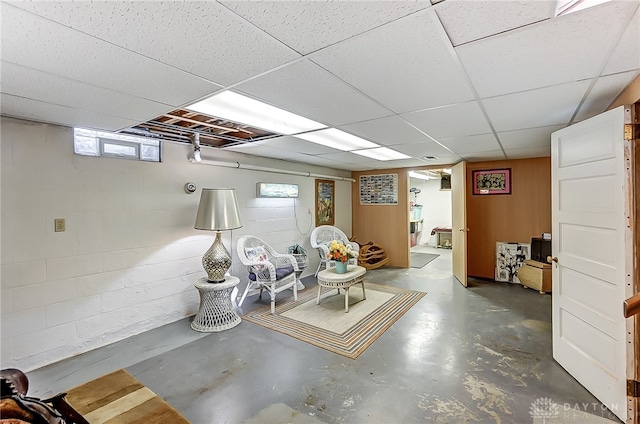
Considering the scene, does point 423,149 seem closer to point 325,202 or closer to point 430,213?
point 325,202

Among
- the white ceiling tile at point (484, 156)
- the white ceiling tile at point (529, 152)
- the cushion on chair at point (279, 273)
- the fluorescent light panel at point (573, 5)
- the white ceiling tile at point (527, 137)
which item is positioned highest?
the white ceiling tile at point (484, 156)

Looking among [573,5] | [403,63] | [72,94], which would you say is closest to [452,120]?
[403,63]

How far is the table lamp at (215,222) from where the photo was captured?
326 cm

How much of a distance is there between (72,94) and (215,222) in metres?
1.71

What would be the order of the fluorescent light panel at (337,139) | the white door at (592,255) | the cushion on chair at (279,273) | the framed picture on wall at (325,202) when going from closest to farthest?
the white door at (592,255) < the fluorescent light panel at (337,139) < the cushion on chair at (279,273) < the framed picture on wall at (325,202)

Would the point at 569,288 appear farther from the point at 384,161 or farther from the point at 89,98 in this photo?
the point at 89,98

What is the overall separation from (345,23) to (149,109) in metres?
1.77

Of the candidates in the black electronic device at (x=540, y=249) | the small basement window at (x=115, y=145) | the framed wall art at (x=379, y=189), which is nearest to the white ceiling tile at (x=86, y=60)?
the small basement window at (x=115, y=145)

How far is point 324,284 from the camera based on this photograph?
3746mm

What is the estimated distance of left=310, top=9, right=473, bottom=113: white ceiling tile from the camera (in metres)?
1.24

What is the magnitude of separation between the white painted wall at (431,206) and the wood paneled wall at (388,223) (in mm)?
3635

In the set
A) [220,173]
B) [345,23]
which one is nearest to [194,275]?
[220,173]

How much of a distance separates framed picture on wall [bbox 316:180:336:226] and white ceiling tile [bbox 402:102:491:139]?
3023 millimetres

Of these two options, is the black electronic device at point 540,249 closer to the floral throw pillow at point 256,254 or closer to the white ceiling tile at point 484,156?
the white ceiling tile at point 484,156
